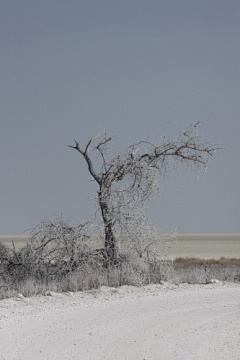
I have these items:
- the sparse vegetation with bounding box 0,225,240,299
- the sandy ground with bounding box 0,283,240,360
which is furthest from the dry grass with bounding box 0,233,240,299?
the sandy ground with bounding box 0,283,240,360

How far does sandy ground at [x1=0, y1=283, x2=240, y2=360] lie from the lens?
926 cm

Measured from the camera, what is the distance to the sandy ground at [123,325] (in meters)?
9.26

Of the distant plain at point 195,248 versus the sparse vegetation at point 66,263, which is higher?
the sparse vegetation at point 66,263

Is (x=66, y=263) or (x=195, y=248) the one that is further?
(x=195, y=248)

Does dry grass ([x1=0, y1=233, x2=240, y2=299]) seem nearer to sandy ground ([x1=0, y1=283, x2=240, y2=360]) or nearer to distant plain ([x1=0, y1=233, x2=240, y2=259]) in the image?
distant plain ([x1=0, y1=233, x2=240, y2=259])

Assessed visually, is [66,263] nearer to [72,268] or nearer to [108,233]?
[72,268]

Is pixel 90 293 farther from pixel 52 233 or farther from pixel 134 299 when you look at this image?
pixel 52 233

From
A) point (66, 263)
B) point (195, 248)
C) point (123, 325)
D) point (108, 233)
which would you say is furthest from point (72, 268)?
point (195, 248)

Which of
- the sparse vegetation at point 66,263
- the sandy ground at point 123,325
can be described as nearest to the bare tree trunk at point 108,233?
the sparse vegetation at point 66,263

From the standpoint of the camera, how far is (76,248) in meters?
19.4

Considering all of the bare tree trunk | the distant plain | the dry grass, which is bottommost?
the distant plain

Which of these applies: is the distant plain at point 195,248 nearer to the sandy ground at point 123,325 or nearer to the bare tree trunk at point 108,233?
the bare tree trunk at point 108,233

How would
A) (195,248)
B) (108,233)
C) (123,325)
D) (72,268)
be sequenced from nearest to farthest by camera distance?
1. (123,325)
2. (72,268)
3. (108,233)
4. (195,248)

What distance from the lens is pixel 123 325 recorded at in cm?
1142
